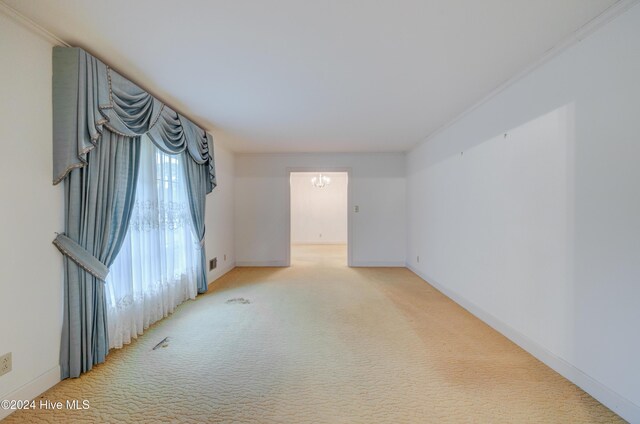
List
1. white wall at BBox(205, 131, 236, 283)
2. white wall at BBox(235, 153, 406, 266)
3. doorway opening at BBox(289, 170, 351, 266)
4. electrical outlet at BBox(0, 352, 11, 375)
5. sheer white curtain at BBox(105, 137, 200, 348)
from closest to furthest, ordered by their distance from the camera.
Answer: electrical outlet at BBox(0, 352, 11, 375) → sheer white curtain at BBox(105, 137, 200, 348) → white wall at BBox(205, 131, 236, 283) → white wall at BBox(235, 153, 406, 266) → doorway opening at BBox(289, 170, 351, 266)

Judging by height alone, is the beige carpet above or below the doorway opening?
below

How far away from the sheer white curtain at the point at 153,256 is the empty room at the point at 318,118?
3 cm

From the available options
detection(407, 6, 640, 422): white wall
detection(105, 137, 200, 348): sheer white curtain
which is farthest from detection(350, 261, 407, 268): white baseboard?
detection(105, 137, 200, 348): sheer white curtain

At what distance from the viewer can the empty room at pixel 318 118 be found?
158 centimetres

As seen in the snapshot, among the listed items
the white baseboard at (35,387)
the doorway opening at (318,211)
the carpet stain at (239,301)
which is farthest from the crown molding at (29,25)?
the doorway opening at (318,211)

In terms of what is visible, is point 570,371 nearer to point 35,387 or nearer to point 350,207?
point 35,387

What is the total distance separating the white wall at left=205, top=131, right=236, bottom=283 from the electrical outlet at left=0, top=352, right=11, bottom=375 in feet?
8.90

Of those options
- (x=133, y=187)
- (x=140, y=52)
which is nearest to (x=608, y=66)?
(x=140, y=52)

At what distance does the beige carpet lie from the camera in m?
1.62

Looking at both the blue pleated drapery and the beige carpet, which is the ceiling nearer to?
the blue pleated drapery

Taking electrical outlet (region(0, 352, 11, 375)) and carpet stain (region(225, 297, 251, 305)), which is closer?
electrical outlet (region(0, 352, 11, 375))

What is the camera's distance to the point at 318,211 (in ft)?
30.0

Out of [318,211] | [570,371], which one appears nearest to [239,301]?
[570,371]

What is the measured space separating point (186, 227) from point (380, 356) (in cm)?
286
